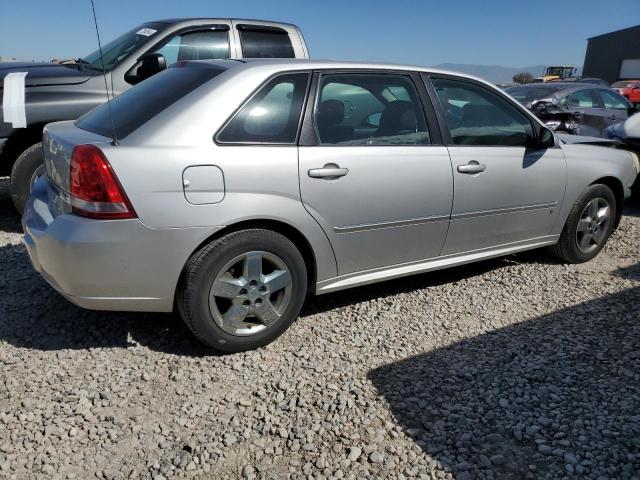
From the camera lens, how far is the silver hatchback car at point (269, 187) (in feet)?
8.82

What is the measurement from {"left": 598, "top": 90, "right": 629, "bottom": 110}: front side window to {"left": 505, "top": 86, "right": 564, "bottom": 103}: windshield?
1.00 metres

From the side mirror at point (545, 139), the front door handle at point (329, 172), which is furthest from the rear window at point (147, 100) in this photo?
the side mirror at point (545, 139)

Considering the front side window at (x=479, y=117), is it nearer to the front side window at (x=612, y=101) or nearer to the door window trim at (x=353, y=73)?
the door window trim at (x=353, y=73)

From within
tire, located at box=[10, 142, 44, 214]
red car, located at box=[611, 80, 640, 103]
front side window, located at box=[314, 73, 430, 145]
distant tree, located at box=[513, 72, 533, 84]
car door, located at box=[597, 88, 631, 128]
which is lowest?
distant tree, located at box=[513, 72, 533, 84]

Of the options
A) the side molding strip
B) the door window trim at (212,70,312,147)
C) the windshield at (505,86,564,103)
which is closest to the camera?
the door window trim at (212,70,312,147)

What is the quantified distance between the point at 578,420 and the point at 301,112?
2.13 metres

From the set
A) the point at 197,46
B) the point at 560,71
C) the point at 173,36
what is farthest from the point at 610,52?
the point at 173,36

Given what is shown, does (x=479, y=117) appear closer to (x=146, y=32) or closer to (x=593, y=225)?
(x=593, y=225)

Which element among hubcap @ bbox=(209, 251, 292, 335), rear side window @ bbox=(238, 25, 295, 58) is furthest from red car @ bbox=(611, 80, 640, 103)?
hubcap @ bbox=(209, 251, 292, 335)

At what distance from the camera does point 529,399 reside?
2.74 meters

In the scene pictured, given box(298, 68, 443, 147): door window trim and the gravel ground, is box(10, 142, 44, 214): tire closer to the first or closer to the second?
the gravel ground

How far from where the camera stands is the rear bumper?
2646 mm

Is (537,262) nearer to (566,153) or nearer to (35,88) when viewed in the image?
(566,153)

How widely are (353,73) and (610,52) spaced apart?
61225 mm
